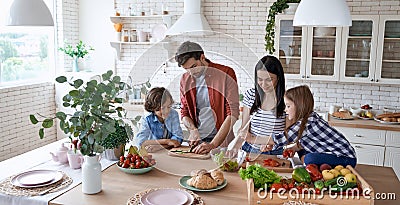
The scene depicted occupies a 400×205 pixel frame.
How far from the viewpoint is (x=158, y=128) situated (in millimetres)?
2451

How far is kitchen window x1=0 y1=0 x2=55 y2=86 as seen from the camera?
4334 millimetres

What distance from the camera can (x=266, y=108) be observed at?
7.89 feet

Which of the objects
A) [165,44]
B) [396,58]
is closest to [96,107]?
[165,44]

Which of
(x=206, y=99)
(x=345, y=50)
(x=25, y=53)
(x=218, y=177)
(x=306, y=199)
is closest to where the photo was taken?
(x=306, y=199)

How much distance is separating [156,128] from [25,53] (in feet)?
9.55

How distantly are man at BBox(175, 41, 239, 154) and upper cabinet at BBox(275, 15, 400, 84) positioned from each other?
1958mm

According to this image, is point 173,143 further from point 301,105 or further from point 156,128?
point 301,105

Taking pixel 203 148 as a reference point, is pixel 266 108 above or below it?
above

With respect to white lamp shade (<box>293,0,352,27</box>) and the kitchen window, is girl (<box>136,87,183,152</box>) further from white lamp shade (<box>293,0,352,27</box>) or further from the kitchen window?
the kitchen window

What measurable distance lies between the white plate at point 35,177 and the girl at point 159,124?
532mm

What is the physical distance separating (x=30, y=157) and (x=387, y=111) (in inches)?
134

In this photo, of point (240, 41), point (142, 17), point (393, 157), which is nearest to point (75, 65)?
point (142, 17)

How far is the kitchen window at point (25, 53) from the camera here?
433 cm

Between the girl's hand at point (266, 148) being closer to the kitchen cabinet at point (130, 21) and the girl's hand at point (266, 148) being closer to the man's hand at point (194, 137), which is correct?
the man's hand at point (194, 137)
